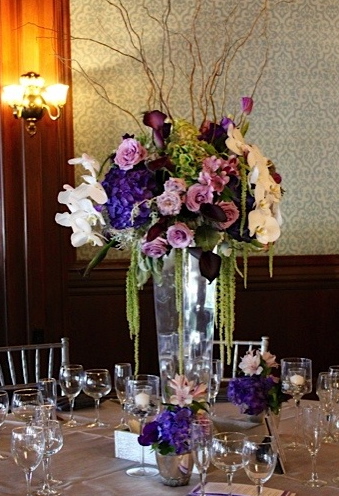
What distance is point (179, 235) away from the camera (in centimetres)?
196

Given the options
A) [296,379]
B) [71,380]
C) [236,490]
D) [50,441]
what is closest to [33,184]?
[71,380]

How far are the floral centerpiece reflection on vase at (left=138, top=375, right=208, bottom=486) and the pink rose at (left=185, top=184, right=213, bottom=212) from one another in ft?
1.32

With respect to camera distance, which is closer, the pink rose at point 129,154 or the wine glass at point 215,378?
the pink rose at point 129,154

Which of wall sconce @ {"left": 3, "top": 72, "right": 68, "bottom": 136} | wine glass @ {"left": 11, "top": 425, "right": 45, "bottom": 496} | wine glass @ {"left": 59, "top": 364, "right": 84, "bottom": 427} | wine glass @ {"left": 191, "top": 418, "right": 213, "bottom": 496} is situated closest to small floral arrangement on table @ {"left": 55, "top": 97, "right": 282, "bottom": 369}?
wine glass @ {"left": 191, "top": 418, "right": 213, "bottom": 496}

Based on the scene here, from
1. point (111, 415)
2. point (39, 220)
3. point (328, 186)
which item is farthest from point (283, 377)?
point (328, 186)

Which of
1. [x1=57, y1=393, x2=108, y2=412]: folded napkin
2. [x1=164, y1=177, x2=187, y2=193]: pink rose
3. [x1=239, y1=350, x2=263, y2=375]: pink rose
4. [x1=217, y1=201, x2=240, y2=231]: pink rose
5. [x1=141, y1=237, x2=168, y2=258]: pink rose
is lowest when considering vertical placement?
[x1=57, y1=393, x2=108, y2=412]: folded napkin

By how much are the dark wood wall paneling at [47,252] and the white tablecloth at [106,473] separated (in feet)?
7.41

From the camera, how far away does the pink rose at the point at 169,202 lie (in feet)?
6.38

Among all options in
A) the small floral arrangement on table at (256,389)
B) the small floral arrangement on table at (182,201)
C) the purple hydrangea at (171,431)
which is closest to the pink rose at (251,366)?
the small floral arrangement on table at (256,389)

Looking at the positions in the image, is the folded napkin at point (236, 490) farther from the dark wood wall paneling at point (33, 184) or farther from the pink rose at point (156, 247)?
the dark wood wall paneling at point (33, 184)

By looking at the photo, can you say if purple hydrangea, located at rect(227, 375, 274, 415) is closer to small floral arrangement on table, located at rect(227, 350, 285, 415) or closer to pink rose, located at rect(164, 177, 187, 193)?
small floral arrangement on table, located at rect(227, 350, 285, 415)

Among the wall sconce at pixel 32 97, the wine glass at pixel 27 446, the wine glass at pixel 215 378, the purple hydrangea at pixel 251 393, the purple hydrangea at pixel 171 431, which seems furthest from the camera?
the wall sconce at pixel 32 97

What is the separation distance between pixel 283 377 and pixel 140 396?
58 centimetres

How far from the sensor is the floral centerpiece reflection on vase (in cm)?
193
